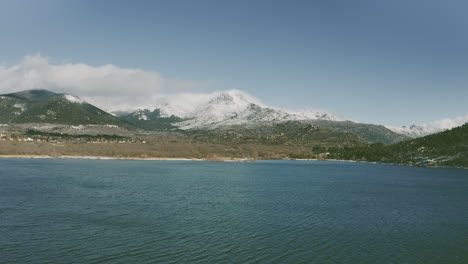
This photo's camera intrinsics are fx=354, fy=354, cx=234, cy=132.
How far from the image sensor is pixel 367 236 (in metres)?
43.4

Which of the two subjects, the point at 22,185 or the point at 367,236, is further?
the point at 22,185

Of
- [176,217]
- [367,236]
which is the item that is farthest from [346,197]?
[176,217]

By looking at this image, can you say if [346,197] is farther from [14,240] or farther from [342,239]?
[14,240]

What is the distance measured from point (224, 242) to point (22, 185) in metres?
65.2

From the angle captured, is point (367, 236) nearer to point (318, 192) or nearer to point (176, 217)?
point (176, 217)

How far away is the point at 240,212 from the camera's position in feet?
187

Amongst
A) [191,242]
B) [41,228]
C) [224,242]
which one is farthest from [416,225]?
[41,228]

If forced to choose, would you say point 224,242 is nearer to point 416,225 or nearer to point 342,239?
point 342,239

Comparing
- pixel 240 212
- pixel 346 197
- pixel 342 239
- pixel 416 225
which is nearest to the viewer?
pixel 342 239

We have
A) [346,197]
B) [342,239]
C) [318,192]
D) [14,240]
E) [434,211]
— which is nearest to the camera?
[14,240]

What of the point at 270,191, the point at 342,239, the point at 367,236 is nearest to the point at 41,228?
the point at 342,239

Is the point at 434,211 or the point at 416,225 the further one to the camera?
the point at 434,211

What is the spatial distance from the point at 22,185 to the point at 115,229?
53109 millimetres

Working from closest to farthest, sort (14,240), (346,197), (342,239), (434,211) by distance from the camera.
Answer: (14,240) < (342,239) < (434,211) < (346,197)
